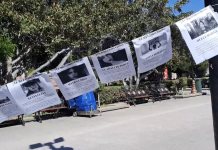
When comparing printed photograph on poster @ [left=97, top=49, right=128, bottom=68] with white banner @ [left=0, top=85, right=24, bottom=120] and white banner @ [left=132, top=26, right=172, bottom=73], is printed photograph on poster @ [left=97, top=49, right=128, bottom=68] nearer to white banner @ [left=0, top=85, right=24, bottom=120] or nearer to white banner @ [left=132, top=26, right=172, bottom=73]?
white banner @ [left=132, top=26, right=172, bottom=73]

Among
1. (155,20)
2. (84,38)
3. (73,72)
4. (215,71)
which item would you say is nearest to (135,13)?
(155,20)

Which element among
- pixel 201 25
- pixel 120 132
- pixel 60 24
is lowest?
pixel 120 132

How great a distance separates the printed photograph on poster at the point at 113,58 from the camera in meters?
6.92

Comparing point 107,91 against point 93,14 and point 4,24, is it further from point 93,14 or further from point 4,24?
point 4,24

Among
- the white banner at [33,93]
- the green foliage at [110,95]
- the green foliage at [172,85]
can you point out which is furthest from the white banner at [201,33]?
the green foliage at [172,85]

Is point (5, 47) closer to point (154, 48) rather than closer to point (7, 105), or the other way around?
point (7, 105)

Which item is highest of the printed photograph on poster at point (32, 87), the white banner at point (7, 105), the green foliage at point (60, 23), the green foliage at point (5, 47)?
the green foliage at point (60, 23)

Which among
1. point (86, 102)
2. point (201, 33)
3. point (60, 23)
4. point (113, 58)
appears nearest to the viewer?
point (201, 33)

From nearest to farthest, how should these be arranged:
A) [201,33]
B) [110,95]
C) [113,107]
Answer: [201,33], [113,107], [110,95]

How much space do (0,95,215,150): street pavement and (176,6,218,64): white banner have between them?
13.1 ft

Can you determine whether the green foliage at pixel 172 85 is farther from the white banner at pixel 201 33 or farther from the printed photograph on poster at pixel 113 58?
the white banner at pixel 201 33

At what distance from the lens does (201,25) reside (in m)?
5.97

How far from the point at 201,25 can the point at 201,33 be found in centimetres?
15

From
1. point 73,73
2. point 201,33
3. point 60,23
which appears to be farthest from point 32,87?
point 60,23
